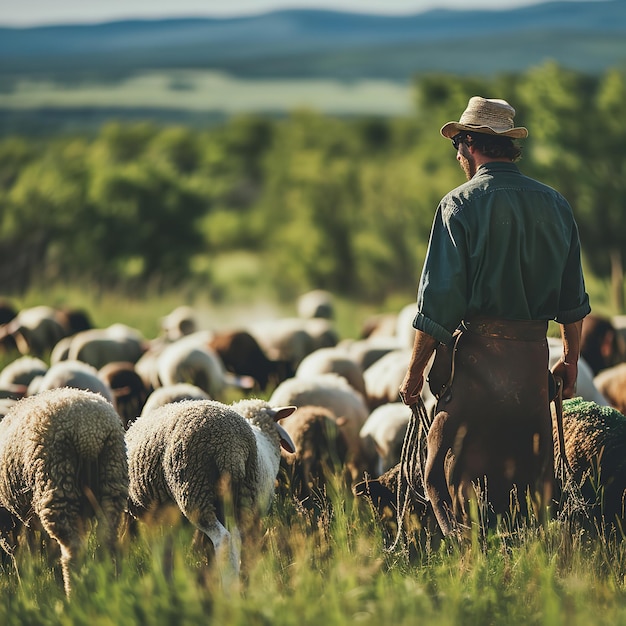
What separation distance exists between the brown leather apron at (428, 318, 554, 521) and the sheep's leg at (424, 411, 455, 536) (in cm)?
1

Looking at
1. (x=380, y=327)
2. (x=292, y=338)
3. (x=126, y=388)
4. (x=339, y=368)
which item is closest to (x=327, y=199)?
(x=380, y=327)

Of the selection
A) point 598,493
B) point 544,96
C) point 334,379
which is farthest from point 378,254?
point 598,493

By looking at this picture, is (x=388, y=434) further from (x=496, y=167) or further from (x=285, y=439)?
(x=496, y=167)

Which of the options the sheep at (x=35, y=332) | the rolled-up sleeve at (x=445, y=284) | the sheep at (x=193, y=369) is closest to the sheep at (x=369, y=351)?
the sheep at (x=193, y=369)

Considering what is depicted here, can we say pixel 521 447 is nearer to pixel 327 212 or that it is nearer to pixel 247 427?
pixel 247 427

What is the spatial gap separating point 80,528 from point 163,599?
1.60m

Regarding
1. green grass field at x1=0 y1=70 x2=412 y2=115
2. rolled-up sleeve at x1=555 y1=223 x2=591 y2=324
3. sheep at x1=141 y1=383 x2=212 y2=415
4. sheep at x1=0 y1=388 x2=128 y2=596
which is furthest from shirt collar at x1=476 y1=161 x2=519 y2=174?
green grass field at x1=0 y1=70 x2=412 y2=115

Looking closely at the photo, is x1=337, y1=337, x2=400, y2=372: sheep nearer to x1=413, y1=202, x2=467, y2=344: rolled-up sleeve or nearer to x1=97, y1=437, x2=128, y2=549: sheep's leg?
x1=97, y1=437, x2=128, y2=549: sheep's leg

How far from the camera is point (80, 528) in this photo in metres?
5.17

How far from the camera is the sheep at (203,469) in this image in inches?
206

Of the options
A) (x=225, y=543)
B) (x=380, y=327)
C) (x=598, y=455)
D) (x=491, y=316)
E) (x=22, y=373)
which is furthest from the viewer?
(x=380, y=327)

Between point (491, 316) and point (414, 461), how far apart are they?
978 millimetres

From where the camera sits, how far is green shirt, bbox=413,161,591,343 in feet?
15.9

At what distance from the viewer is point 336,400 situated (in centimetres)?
852
